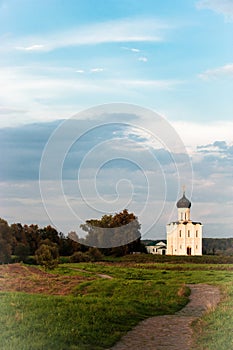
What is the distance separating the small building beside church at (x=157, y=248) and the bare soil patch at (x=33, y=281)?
3.76 feet

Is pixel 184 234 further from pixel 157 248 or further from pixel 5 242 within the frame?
pixel 5 242

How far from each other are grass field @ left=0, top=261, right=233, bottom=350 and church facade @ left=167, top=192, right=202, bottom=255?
285 mm

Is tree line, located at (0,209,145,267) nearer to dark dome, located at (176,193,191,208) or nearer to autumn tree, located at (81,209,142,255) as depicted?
autumn tree, located at (81,209,142,255)

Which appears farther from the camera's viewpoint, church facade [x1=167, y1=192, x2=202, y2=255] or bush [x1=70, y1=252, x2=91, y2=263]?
church facade [x1=167, y1=192, x2=202, y2=255]

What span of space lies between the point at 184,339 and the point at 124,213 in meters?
3.28

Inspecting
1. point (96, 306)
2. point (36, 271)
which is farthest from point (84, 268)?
point (96, 306)

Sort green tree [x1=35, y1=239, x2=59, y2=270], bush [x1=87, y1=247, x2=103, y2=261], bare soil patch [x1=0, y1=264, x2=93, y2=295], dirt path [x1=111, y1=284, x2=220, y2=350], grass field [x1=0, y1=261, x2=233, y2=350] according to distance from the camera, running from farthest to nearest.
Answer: green tree [x1=35, y1=239, x2=59, y2=270]
bush [x1=87, y1=247, x2=103, y2=261]
bare soil patch [x1=0, y1=264, x2=93, y2=295]
dirt path [x1=111, y1=284, x2=220, y2=350]
grass field [x1=0, y1=261, x2=233, y2=350]

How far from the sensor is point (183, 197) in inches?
473

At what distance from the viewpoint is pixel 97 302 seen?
10.8 meters

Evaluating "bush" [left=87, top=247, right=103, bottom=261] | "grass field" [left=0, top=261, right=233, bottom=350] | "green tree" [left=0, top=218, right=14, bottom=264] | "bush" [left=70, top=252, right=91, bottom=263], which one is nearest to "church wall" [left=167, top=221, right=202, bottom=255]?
"grass field" [left=0, top=261, right=233, bottom=350]

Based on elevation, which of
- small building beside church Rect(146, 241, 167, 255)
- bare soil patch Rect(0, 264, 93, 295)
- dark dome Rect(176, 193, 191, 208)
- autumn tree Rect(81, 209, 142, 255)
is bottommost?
bare soil patch Rect(0, 264, 93, 295)

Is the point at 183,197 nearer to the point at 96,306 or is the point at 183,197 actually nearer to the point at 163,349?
the point at 96,306

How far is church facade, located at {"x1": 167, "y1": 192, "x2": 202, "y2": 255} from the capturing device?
1183 cm

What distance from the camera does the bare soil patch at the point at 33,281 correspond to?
11555 mm
